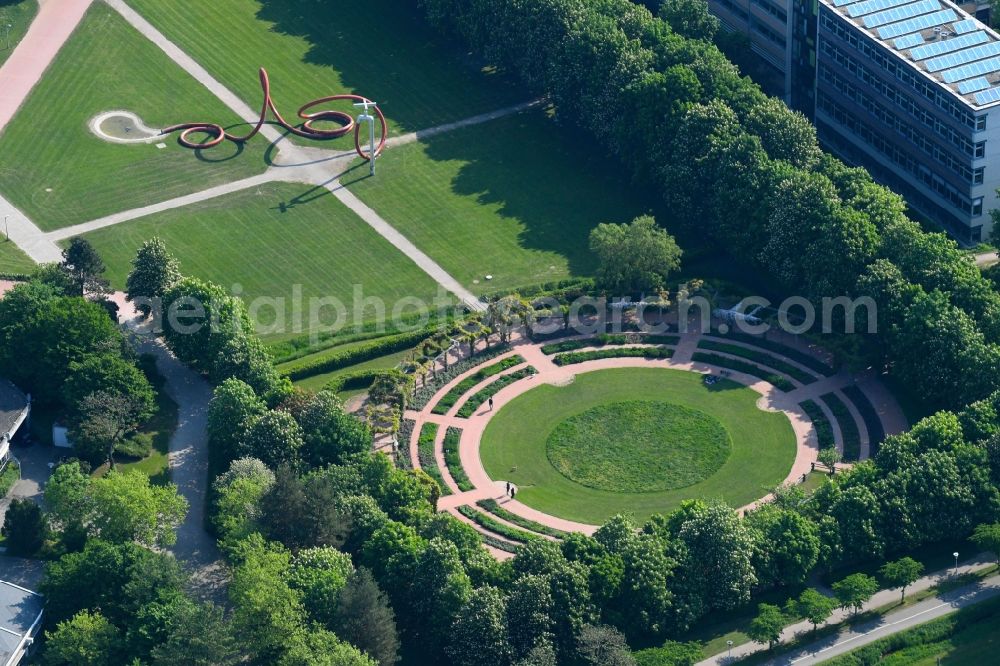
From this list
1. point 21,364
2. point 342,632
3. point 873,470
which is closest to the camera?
point 342,632

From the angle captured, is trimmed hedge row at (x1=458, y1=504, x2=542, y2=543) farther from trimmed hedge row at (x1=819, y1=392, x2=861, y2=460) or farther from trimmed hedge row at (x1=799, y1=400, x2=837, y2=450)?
trimmed hedge row at (x1=819, y1=392, x2=861, y2=460)

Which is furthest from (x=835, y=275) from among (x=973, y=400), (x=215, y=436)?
(x=215, y=436)

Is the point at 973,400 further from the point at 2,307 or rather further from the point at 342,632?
the point at 2,307

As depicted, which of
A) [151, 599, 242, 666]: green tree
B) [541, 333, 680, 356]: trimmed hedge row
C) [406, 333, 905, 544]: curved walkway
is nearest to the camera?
[151, 599, 242, 666]: green tree

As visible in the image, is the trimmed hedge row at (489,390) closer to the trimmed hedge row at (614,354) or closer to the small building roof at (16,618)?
the trimmed hedge row at (614,354)

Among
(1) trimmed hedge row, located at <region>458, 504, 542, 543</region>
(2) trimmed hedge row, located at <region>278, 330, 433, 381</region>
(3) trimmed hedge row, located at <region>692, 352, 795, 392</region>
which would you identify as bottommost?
(1) trimmed hedge row, located at <region>458, 504, 542, 543</region>

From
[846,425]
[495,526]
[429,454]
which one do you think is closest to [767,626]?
[495,526]

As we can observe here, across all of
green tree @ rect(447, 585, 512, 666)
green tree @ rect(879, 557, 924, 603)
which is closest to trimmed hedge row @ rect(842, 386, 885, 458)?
green tree @ rect(879, 557, 924, 603)
